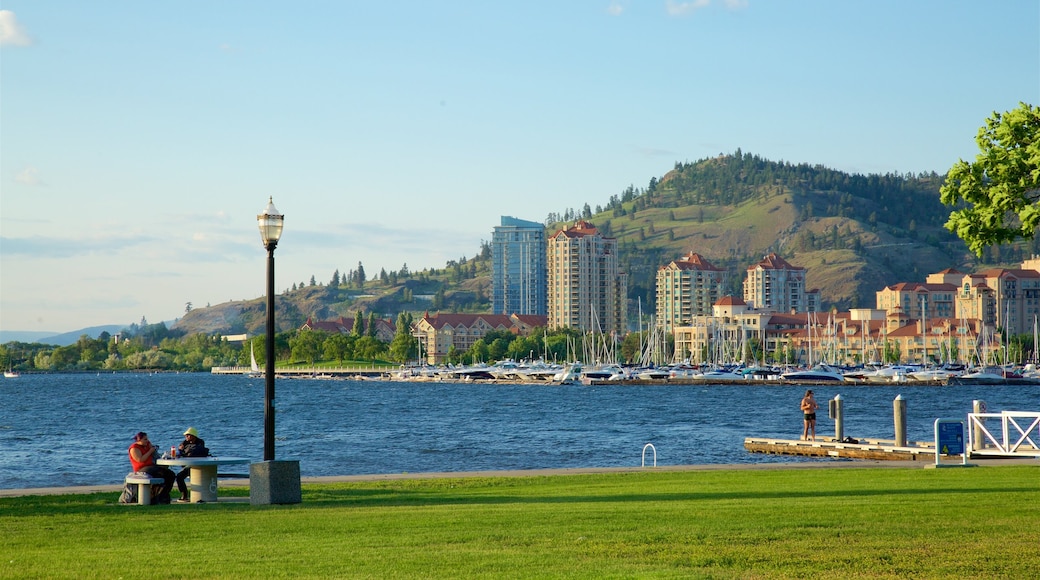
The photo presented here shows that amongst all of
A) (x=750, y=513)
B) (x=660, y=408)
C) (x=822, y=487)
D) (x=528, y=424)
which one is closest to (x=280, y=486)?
(x=750, y=513)

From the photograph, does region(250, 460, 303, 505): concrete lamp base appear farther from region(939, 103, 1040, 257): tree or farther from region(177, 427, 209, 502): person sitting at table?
region(939, 103, 1040, 257): tree

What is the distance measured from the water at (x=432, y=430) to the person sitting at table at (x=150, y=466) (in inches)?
784

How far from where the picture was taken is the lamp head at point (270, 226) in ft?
69.5

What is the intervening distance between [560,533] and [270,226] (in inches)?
321

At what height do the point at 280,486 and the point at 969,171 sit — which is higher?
the point at 969,171

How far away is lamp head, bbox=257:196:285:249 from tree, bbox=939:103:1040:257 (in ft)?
37.2

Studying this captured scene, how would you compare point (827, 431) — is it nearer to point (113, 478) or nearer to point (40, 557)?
point (113, 478)

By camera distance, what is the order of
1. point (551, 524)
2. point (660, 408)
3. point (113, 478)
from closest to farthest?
1. point (551, 524)
2. point (113, 478)
3. point (660, 408)

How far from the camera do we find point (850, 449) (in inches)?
1533

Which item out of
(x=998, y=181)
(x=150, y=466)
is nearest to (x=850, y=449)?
(x=998, y=181)

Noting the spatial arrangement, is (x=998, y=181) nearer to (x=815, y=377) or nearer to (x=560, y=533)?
(x=560, y=533)

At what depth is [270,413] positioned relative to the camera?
21000 mm

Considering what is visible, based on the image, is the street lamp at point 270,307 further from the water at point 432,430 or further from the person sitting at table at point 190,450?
the water at point 432,430

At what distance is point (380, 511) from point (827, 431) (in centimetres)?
4972
